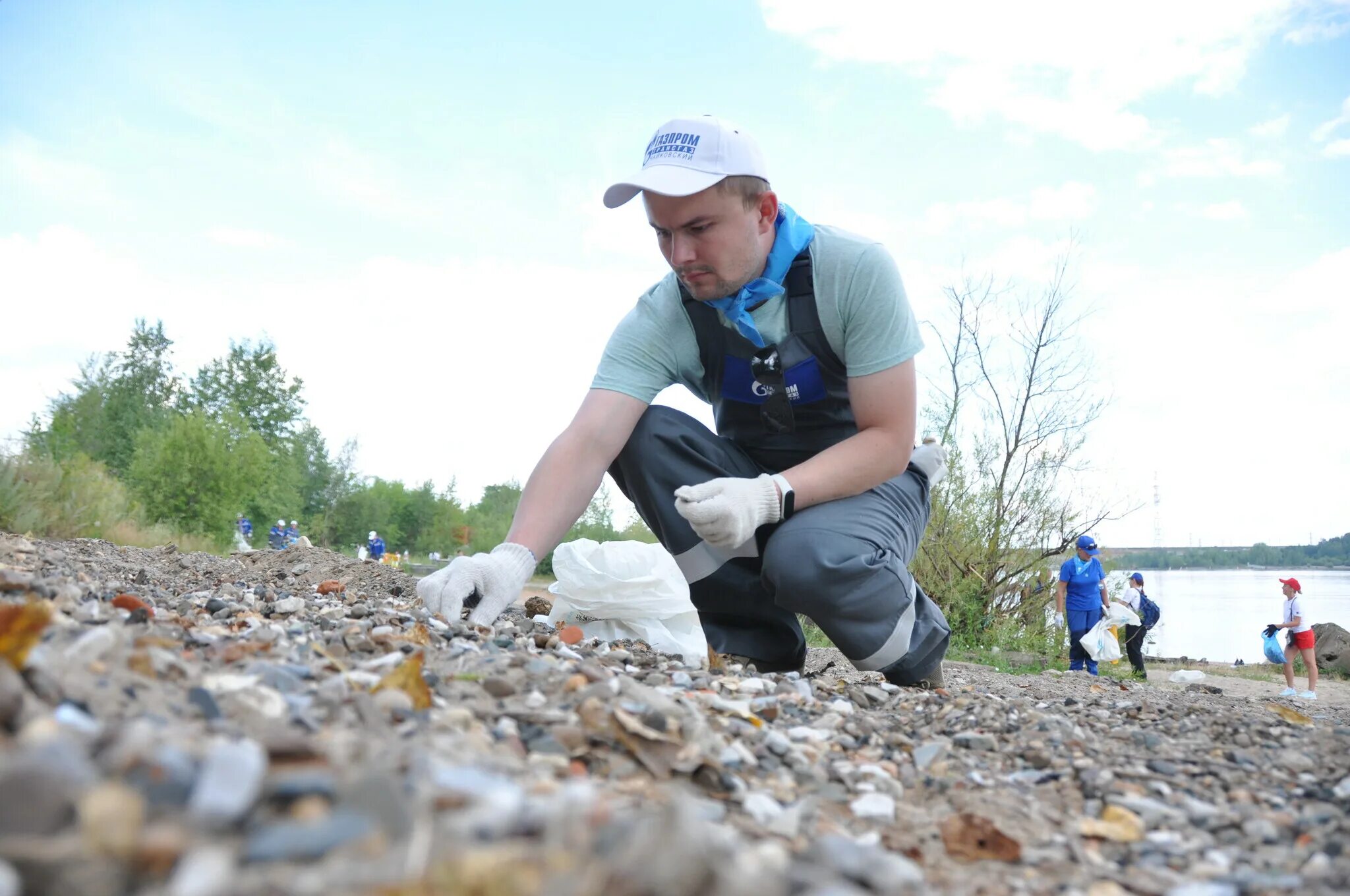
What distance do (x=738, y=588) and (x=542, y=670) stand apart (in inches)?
60.2

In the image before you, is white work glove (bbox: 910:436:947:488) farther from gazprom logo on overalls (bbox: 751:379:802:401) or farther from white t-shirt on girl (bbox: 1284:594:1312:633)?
white t-shirt on girl (bbox: 1284:594:1312:633)

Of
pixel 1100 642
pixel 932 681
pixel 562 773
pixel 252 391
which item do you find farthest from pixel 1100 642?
pixel 252 391

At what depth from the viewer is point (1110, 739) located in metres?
2.09

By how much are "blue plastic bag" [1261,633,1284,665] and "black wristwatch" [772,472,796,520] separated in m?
8.20

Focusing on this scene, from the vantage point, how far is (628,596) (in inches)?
116

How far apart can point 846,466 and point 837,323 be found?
0.47m

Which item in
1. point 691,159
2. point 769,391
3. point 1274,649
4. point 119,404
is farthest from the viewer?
point 119,404

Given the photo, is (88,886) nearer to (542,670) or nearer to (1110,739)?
(542,670)

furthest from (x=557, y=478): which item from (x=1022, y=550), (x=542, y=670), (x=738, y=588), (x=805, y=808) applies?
(x=1022, y=550)

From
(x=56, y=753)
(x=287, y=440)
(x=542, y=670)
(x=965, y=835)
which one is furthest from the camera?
(x=287, y=440)

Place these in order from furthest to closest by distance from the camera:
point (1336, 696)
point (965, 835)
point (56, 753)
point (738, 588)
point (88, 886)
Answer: point (1336, 696)
point (738, 588)
point (965, 835)
point (56, 753)
point (88, 886)

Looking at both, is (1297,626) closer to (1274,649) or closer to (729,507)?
(1274,649)

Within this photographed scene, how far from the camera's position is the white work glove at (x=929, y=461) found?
354 cm

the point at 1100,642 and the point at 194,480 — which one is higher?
the point at 194,480
